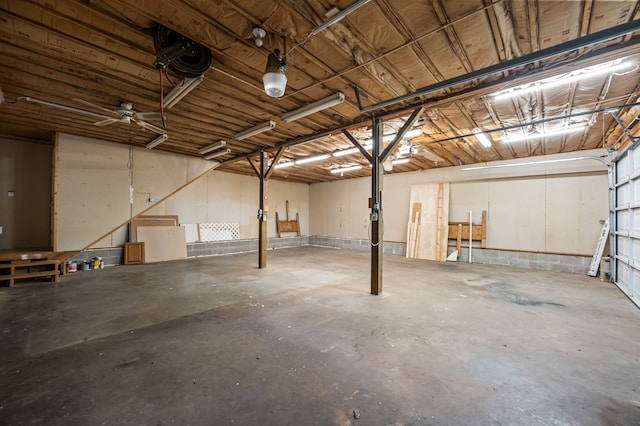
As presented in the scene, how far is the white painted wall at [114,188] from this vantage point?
5.77 metres

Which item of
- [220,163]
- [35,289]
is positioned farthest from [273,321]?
[220,163]

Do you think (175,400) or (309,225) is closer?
(175,400)

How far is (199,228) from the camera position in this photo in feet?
28.3

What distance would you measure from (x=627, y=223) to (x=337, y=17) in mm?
6133

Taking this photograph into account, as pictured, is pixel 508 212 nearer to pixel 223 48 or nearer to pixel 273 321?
pixel 273 321

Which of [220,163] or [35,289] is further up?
[220,163]

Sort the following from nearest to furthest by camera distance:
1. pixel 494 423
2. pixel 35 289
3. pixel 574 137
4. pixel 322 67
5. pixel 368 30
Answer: pixel 494 423 → pixel 368 30 → pixel 322 67 → pixel 35 289 → pixel 574 137

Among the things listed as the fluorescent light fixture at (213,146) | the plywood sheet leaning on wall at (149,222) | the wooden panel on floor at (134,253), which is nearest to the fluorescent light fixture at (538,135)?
the fluorescent light fixture at (213,146)

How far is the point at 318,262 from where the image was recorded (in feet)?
24.3

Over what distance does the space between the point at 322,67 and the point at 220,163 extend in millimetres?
5698

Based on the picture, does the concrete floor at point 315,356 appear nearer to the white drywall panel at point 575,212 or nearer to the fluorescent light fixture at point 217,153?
the white drywall panel at point 575,212

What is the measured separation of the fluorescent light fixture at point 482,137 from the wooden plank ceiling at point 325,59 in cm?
12

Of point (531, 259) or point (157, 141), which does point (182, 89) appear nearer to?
point (157, 141)

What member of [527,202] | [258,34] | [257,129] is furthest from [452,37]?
[527,202]
